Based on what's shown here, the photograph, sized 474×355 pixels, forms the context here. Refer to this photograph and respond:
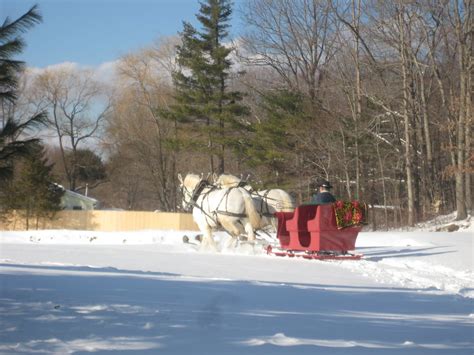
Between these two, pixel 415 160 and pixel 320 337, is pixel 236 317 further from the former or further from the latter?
pixel 415 160

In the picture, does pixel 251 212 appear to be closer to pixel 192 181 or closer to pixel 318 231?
pixel 192 181

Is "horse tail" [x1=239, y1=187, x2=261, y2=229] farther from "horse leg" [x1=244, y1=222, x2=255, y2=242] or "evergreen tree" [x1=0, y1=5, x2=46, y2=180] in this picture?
"evergreen tree" [x1=0, y1=5, x2=46, y2=180]

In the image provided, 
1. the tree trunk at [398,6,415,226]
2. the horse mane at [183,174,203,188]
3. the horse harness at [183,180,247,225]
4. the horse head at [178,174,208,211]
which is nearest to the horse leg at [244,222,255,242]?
the horse harness at [183,180,247,225]

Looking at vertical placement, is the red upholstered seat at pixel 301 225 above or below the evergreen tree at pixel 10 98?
below

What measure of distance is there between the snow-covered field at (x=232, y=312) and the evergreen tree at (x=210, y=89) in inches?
1204

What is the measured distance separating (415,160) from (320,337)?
98.8 feet

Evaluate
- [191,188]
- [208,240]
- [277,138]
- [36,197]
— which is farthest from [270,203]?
[36,197]

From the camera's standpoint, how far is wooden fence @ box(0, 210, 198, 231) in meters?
42.2

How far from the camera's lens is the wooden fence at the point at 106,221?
139 ft

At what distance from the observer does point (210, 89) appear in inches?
1731

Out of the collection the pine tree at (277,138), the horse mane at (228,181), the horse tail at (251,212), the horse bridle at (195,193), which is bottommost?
the horse tail at (251,212)

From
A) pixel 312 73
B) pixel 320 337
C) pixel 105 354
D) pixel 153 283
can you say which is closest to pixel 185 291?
pixel 153 283

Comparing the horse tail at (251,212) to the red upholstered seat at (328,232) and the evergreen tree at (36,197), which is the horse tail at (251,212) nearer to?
the red upholstered seat at (328,232)

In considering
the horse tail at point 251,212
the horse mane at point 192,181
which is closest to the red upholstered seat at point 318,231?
the horse tail at point 251,212
